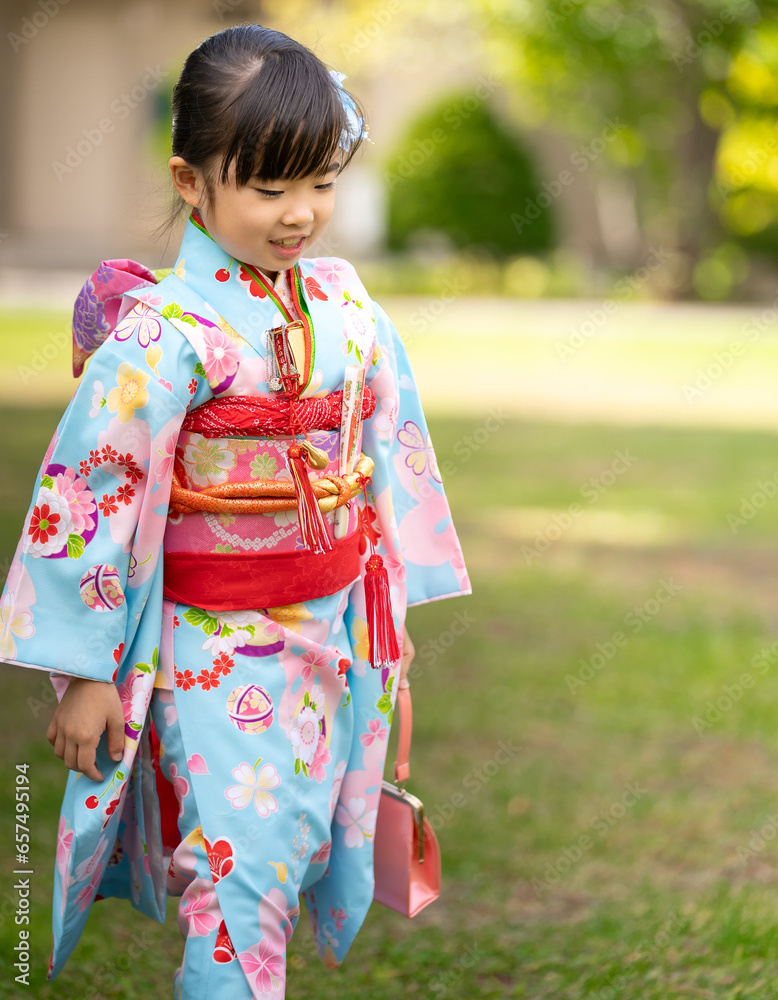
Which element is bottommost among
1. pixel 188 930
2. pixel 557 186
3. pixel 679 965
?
pixel 557 186

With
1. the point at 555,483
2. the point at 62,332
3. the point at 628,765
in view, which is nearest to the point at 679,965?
the point at 628,765

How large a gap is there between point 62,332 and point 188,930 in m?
10.2

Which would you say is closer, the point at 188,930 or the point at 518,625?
the point at 188,930

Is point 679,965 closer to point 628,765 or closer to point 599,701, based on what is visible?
point 628,765

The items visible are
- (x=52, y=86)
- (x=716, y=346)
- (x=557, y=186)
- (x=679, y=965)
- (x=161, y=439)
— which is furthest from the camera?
(x=557, y=186)

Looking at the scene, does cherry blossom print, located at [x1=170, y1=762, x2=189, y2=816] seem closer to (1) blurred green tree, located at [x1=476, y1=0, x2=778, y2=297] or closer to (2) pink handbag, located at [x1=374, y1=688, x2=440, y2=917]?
(2) pink handbag, located at [x1=374, y1=688, x2=440, y2=917]

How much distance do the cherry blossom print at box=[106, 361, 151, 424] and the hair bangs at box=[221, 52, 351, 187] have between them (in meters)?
0.32

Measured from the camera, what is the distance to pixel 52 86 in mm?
19781

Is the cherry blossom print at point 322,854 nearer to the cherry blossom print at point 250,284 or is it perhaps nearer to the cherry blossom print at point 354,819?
the cherry blossom print at point 354,819
